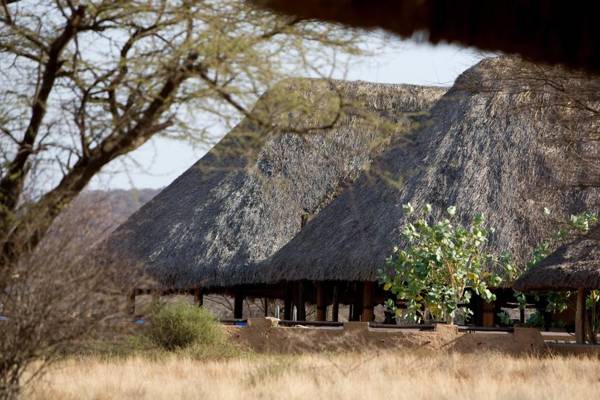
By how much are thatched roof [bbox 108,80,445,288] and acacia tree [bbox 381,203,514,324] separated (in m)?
3.92

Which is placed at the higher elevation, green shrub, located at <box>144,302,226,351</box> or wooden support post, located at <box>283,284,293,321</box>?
wooden support post, located at <box>283,284,293,321</box>

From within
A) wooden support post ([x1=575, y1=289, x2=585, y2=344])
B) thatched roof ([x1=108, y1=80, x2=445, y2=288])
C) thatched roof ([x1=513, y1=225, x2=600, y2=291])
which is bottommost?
wooden support post ([x1=575, y1=289, x2=585, y2=344])

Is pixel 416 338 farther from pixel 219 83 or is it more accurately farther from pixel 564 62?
pixel 564 62

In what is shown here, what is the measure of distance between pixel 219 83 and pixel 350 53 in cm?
90

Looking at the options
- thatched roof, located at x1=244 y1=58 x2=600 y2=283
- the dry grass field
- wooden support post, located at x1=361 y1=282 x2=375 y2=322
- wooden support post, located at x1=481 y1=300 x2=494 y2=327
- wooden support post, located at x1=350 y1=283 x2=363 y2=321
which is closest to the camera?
the dry grass field

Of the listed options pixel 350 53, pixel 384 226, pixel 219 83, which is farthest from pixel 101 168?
pixel 384 226

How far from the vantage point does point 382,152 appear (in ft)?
76.7

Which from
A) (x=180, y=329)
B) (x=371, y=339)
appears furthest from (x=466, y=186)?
(x=180, y=329)

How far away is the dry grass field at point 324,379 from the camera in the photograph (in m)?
9.30

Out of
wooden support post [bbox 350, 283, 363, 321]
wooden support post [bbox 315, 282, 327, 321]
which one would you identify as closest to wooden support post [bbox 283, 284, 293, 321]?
wooden support post [bbox 350, 283, 363, 321]

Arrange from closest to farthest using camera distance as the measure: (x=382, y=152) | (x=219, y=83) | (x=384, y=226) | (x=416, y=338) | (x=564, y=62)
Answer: (x=564, y=62)
(x=219, y=83)
(x=416, y=338)
(x=384, y=226)
(x=382, y=152)

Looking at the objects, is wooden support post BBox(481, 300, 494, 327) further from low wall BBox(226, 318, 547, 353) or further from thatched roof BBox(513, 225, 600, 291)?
low wall BBox(226, 318, 547, 353)

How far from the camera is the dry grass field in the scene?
9305 millimetres

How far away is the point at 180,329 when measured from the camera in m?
14.8
